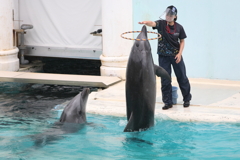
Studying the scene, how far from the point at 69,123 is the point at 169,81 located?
67.2 inches

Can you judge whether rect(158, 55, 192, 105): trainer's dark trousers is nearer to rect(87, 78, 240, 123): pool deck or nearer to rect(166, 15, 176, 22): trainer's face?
rect(87, 78, 240, 123): pool deck

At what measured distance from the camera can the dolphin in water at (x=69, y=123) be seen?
566 cm

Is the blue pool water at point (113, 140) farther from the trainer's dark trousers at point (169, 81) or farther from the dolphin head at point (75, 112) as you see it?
the trainer's dark trousers at point (169, 81)

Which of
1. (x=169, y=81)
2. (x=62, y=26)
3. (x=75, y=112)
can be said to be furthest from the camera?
(x=62, y=26)

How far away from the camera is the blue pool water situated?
5367 mm

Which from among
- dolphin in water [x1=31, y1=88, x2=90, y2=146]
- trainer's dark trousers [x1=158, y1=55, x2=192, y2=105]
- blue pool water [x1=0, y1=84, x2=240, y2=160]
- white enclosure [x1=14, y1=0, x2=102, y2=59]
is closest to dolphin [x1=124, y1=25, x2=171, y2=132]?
blue pool water [x1=0, y1=84, x2=240, y2=160]

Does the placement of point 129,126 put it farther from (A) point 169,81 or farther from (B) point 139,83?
(A) point 169,81

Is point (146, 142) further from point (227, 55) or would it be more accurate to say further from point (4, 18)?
point (4, 18)

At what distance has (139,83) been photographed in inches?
221

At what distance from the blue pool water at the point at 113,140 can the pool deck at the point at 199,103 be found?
0.13 m

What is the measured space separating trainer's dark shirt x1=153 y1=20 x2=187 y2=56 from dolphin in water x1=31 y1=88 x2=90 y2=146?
1.38 meters

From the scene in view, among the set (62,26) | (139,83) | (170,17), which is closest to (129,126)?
(139,83)

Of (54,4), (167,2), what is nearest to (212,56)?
(167,2)

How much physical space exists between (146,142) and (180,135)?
0.60 metres
